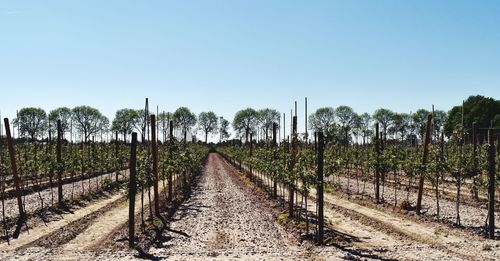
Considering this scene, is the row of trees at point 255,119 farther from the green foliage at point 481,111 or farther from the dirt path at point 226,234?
the dirt path at point 226,234

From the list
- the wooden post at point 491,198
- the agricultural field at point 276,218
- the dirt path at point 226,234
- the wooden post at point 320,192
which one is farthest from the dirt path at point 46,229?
the wooden post at point 491,198

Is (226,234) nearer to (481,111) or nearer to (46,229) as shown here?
(46,229)

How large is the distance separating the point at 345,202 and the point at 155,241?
1453cm

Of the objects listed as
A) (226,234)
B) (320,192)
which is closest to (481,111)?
(320,192)

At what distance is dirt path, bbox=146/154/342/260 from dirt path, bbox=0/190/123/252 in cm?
520

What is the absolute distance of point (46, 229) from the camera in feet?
62.6

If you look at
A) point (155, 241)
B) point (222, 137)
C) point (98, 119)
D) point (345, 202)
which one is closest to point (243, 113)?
point (222, 137)

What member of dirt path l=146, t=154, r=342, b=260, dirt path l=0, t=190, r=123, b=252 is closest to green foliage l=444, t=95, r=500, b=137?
dirt path l=146, t=154, r=342, b=260

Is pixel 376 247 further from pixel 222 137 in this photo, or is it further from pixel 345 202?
pixel 222 137

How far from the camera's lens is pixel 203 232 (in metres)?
18.3

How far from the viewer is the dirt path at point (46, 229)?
16.2 meters

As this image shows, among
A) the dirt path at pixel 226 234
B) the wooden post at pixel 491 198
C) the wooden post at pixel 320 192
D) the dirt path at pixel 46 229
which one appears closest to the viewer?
the dirt path at pixel 226 234

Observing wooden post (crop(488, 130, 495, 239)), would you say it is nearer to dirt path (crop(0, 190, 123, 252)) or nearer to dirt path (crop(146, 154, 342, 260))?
dirt path (crop(146, 154, 342, 260))

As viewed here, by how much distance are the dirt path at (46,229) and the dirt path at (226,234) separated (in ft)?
17.1
